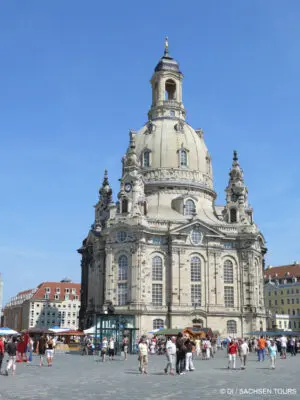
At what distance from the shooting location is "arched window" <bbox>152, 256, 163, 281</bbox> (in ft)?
231

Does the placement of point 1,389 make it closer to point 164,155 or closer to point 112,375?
point 112,375

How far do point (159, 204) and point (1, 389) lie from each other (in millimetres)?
58785

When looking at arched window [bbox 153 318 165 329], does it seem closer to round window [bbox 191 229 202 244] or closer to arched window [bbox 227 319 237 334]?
arched window [bbox 227 319 237 334]

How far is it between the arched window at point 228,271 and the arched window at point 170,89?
3004 centimetres

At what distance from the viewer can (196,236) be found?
72.6 meters

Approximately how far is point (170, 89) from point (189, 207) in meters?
24.0

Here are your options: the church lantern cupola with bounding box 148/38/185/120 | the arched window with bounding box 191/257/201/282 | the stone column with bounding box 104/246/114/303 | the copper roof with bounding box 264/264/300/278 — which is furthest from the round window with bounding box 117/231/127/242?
the copper roof with bounding box 264/264/300/278

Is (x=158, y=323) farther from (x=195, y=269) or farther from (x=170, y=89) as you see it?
(x=170, y=89)

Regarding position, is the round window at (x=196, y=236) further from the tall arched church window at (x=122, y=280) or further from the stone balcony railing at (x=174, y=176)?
the tall arched church window at (x=122, y=280)

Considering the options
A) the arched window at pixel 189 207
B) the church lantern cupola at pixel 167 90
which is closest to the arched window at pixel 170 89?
the church lantern cupola at pixel 167 90

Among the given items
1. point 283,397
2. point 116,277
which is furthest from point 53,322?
point 283,397

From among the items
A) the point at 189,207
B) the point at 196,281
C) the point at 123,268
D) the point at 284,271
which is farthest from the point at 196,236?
the point at 284,271

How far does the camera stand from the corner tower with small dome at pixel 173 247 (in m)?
69.2

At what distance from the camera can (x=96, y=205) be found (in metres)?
85.5
